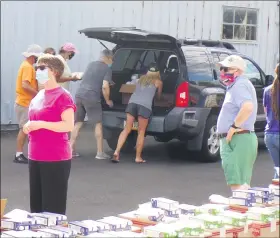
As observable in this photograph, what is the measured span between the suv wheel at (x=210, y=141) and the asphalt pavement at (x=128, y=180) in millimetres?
140

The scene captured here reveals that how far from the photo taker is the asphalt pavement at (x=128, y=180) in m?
7.89

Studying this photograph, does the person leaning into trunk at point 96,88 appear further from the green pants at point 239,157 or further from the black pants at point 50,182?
the black pants at point 50,182

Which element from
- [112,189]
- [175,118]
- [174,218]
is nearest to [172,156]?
[175,118]

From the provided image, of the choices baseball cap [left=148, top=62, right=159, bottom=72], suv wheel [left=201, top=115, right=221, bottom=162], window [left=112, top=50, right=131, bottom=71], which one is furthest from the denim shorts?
window [left=112, top=50, right=131, bottom=71]

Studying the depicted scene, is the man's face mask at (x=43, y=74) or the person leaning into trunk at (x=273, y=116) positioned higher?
the man's face mask at (x=43, y=74)

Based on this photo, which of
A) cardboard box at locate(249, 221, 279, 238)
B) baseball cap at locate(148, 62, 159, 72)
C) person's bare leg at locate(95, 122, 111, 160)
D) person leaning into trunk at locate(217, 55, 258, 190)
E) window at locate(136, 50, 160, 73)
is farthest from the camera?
window at locate(136, 50, 160, 73)

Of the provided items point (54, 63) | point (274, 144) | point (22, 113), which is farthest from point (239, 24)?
point (54, 63)

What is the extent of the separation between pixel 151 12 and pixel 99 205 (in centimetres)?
830

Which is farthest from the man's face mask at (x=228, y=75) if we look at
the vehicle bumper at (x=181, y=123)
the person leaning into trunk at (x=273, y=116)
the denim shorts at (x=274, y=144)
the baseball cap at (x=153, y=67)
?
the baseball cap at (x=153, y=67)

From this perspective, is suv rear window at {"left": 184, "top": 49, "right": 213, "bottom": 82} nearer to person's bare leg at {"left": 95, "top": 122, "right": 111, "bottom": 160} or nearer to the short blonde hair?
person's bare leg at {"left": 95, "top": 122, "right": 111, "bottom": 160}

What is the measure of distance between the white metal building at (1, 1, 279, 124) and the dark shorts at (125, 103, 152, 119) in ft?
13.6

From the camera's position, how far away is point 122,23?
1501 centimetres

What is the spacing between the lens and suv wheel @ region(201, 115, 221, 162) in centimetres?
1035

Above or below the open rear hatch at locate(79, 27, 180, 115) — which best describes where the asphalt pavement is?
below
